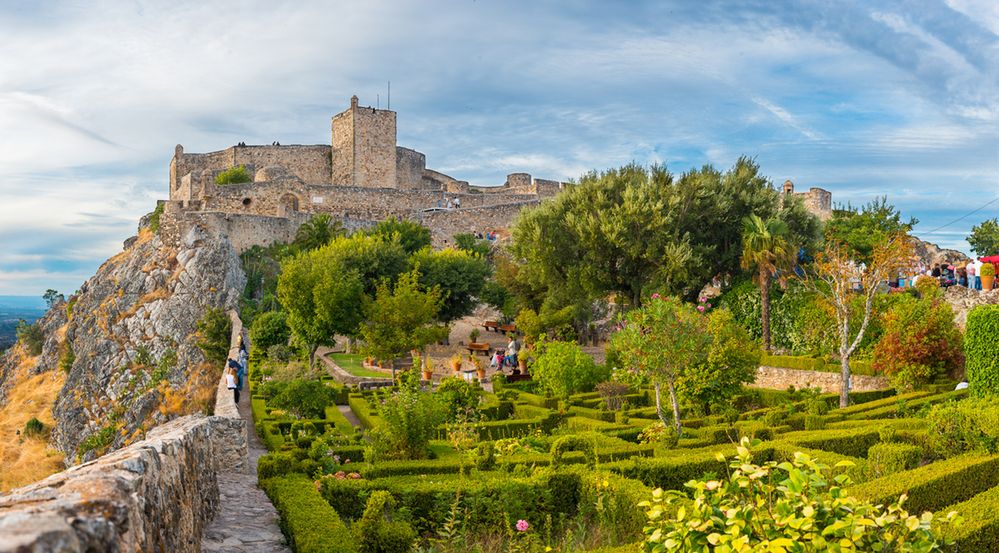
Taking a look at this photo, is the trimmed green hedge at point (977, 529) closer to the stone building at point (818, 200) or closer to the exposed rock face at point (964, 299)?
the exposed rock face at point (964, 299)

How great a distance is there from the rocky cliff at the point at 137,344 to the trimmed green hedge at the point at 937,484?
25.7 m

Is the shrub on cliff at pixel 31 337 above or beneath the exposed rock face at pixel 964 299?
beneath

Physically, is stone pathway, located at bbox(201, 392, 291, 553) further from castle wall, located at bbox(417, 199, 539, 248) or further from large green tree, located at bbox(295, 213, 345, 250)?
castle wall, located at bbox(417, 199, 539, 248)

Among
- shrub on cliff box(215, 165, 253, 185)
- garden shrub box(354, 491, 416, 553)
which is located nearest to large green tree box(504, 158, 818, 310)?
garden shrub box(354, 491, 416, 553)

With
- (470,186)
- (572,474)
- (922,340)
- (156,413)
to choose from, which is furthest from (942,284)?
(470,186)

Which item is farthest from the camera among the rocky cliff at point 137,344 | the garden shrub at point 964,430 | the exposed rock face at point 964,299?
the rocky cliff at point 137,344

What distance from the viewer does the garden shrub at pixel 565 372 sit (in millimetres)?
20641

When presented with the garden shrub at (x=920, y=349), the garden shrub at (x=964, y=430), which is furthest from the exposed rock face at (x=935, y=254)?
the garden shrub at (x=964, y=430)

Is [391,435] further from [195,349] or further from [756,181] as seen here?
[195,349]

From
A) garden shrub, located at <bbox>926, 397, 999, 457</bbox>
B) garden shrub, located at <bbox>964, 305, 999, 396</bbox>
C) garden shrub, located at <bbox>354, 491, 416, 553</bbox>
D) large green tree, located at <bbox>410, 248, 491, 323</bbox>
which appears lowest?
garden shrub, located at <bbox>354, 491, 416, 553</bbox>

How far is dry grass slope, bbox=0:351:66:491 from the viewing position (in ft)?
111

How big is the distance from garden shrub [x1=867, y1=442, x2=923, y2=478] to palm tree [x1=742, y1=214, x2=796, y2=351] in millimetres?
15937

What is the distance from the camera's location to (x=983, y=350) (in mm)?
14148

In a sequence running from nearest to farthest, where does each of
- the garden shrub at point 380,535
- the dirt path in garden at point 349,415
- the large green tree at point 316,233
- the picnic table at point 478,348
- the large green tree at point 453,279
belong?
the garden shrub at point 380,535 → the dirt path in garden at point 349,415 → the picnic table at point 478,348 → the large green tree at point 453,279 → the large green tree at point 316,233
